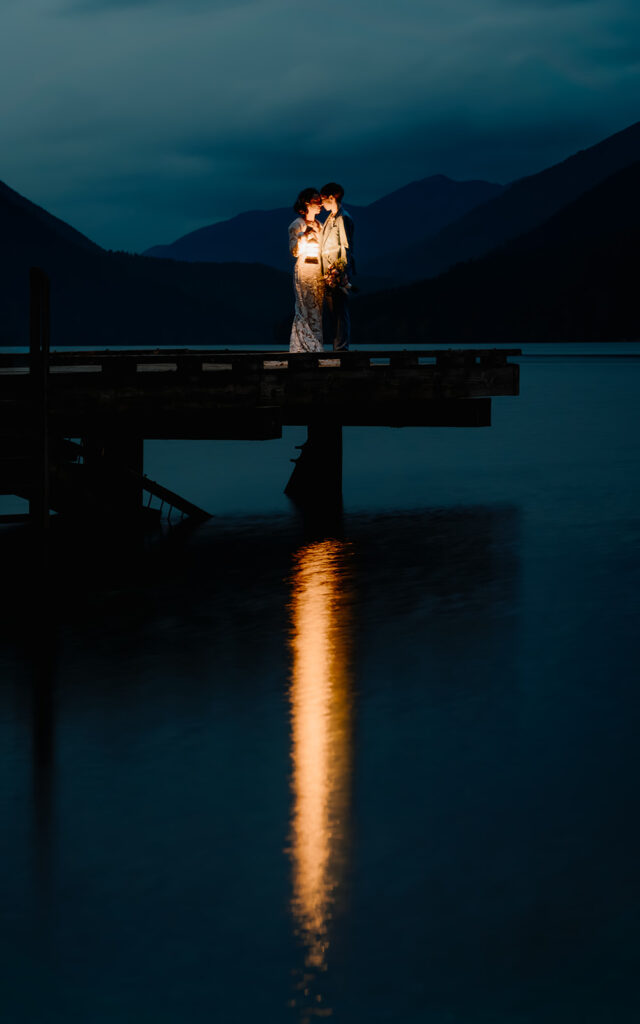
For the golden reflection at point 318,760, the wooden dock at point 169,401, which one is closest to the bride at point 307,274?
the wooden dock at point 169,401

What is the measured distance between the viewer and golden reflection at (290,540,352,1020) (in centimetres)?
623

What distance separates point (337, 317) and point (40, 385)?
20.2 ft

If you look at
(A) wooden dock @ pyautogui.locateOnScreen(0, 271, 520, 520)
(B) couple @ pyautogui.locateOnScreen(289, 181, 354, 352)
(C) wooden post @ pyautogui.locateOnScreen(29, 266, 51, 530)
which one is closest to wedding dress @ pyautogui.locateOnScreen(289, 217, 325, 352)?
(B) couple @ pyautogui.locateOnScreen(289, 181, 354, 352)

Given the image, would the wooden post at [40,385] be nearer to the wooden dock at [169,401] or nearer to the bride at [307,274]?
the wooden dock at [169,401]

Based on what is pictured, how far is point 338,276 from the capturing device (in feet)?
60.9

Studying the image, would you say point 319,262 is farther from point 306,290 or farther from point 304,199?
point 304,199

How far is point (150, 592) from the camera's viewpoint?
50.8 feet

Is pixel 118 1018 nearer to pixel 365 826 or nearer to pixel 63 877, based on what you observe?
pixel 63 877

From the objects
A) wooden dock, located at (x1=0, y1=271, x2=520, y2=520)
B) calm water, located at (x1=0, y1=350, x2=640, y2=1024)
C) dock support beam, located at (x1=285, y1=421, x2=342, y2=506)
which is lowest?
calm water, located at (x1=0, y1=350, x2=640, y2=1024)

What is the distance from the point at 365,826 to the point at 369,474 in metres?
25.8

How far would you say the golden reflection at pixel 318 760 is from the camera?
20.4 feet

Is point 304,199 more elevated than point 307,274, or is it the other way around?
point 304,199

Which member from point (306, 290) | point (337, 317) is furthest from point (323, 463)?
point (306, 290)

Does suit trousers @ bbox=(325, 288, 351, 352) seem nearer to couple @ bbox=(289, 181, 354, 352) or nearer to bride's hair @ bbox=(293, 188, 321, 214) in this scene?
couple @ bbox=(289, 181, 354, 352)
